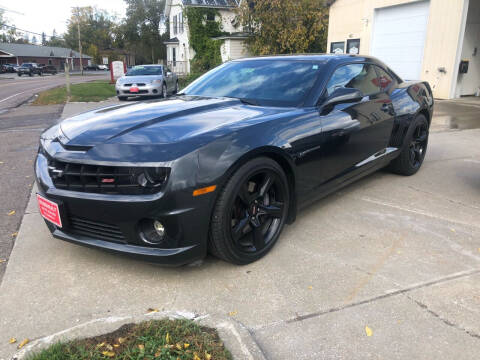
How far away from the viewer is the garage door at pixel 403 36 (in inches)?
538

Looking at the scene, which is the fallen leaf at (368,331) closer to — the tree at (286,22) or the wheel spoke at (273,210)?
the wheel spoke at (273,210)

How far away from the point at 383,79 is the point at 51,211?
12.1 ft

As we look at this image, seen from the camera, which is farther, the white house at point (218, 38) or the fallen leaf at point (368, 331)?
the white house at point (218, 38)

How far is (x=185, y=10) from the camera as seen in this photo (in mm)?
30672

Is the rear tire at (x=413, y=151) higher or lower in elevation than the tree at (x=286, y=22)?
lower

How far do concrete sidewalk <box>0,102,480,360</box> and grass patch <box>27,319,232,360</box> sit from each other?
0.25 metres

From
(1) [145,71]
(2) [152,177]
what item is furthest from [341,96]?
(1) [145,71]

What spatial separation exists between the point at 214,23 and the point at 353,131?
3048cm

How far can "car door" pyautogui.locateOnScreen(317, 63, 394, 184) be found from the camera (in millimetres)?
3365

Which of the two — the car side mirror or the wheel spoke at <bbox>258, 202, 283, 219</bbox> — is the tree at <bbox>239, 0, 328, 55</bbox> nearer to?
the car side mirror

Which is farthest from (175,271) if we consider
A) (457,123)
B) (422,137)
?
(457,123)

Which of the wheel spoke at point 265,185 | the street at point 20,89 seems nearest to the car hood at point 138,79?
the street at point 20,89

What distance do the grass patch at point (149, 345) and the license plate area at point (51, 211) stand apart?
881mm

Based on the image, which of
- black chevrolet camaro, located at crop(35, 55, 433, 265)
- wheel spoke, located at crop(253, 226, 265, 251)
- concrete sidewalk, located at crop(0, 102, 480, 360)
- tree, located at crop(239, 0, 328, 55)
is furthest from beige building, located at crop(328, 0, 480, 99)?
wheel spoke, located at crop(253, 226, 265, 251)
